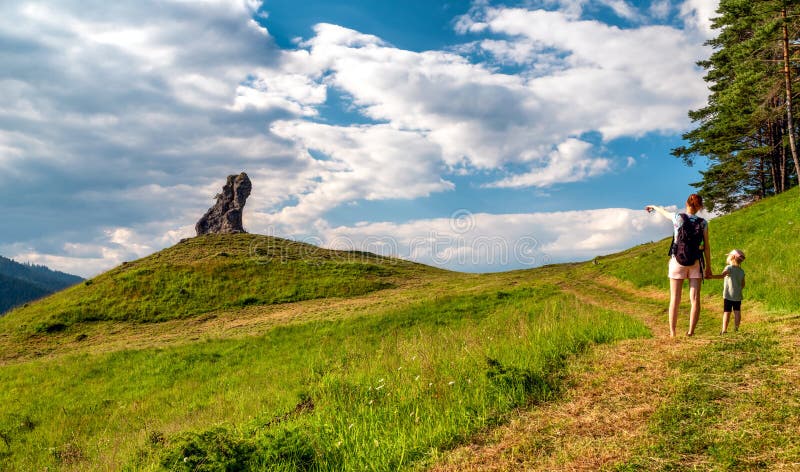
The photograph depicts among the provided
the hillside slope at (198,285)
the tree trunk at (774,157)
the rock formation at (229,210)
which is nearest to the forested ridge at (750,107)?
the tree trunk at (774,157)

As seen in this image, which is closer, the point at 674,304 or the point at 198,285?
the point at 674,304

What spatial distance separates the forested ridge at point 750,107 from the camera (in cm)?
3228

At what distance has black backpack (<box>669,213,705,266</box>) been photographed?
10.7 m

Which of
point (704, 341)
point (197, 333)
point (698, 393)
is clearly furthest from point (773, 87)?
point (197, 333)

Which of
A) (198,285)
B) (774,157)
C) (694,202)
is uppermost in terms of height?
(774,157)

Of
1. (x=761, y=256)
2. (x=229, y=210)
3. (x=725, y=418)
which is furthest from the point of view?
(x=229, y=210)

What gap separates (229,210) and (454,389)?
79046 millimetres

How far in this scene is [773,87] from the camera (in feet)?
110

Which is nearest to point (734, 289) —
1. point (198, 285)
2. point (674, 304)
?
point (674, 304)

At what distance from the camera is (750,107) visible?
1496 inches

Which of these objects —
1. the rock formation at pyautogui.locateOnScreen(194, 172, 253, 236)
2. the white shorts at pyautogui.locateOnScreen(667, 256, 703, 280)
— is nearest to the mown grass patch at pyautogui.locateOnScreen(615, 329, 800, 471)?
the white shorts at pyautogui.locateOnScreen(667, 256, 703, 280)

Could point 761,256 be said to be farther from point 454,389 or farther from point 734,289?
point 454,389

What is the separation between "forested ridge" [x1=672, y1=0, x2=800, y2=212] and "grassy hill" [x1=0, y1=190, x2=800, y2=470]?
8947 millimetres

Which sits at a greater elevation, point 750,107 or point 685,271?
point 750,107
